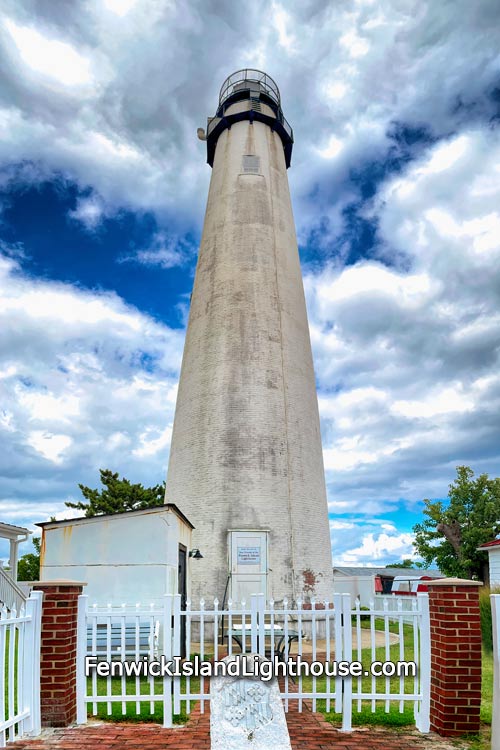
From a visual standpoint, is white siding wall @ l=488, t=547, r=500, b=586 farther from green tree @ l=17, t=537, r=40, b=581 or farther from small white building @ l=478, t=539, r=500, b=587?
green tree @ l=17, t=537, r=40, b=581

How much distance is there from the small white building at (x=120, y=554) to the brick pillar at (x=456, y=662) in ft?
20.8

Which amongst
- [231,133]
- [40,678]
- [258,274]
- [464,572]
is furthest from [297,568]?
[464,572]

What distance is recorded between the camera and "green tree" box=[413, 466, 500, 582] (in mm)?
30578

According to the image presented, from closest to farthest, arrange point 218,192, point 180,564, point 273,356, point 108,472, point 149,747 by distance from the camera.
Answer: point 149,747, point 180,564, point 273,356, point 218,192, point 108,472

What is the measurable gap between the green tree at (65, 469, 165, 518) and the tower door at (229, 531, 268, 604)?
13.5 metres

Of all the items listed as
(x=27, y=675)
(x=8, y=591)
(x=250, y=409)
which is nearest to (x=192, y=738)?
(x=27, y=675)

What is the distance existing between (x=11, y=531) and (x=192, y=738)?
1552 centimetres

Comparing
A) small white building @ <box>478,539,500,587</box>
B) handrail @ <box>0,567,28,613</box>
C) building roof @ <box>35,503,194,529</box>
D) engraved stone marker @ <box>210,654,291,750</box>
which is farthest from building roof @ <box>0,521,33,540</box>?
small white building @ <box>478,539,500,587</box>

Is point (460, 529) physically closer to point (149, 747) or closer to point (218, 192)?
point (218, 192)

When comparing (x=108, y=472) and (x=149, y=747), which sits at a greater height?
(x=108, y=472)

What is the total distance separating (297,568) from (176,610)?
31.7 feet

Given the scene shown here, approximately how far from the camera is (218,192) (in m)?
20.8

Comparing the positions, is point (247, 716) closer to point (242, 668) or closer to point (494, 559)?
point (242, 668)

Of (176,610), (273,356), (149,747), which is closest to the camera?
(149,747)
